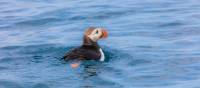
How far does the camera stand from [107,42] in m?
15.7

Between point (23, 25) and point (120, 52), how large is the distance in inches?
150

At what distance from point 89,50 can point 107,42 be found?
1.84 meters

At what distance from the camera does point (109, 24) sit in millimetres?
17297

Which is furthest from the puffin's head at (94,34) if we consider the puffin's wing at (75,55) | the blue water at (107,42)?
the puffin's wing at (75,55)

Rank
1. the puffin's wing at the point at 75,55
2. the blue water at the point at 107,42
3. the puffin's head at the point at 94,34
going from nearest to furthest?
1. the blue water at the point at 107,42
2. the puffin's wing at the point at 75,55
3. the puffin's head at the point at 94,34

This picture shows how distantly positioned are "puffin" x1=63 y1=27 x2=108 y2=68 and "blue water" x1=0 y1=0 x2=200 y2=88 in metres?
0.12

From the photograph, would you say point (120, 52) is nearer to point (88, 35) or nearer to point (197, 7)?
point (88, 35)

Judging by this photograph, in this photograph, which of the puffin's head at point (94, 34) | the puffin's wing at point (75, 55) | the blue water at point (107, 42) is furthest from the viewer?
the puffin's head at point (94, 34)

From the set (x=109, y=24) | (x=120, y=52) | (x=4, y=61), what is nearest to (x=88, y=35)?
(x=120, y=52)

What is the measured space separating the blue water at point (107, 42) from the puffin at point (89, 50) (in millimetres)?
124

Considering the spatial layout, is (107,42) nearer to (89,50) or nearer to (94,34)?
(94,34)

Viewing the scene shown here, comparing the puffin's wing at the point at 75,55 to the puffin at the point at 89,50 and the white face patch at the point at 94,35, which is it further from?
the white face patch at the point at 94,35

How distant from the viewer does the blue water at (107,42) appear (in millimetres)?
12500

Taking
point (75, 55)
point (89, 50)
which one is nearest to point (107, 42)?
point (89, 50)
